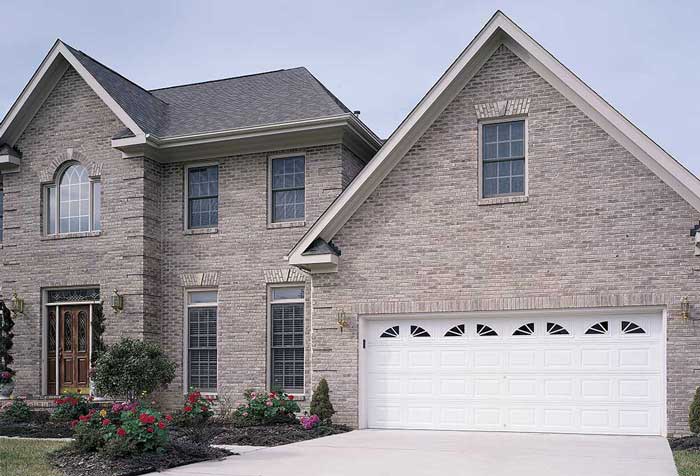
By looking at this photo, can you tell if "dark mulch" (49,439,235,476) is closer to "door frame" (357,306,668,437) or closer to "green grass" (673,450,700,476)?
"door frame" (357,306,668,437)

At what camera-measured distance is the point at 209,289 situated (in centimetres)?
1891

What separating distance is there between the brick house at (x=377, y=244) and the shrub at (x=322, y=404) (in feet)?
1.23

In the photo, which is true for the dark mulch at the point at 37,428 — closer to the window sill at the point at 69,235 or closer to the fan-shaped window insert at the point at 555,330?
the window sill at the point at 69,235

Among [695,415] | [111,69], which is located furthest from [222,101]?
[695,415]

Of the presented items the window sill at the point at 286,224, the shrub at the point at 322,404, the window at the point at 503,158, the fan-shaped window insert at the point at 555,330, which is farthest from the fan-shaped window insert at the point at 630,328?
the window sill at the point at 286,224

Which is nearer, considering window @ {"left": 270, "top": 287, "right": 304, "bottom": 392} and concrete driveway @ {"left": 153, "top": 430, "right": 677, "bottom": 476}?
concrete driveway @ {"left": 153, "top": 430, "right": 677, "bottom": 476}

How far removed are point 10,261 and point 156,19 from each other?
24.7 ft

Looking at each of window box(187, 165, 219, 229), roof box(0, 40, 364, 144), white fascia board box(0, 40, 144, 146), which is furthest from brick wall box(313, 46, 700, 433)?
white fascia board box(0, 40, 144, 146)

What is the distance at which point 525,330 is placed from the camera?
1522cm

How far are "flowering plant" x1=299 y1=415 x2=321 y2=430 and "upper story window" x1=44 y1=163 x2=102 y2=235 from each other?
738cm

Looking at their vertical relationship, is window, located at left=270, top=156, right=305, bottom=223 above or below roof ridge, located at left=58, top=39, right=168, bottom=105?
below

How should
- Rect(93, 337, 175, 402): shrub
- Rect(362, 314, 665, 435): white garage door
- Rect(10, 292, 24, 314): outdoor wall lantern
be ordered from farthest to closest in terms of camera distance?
Rect(10, 292, 24, 314): outdoor wall lantern
Rect(93, 337, 175, 402): shrub
Rect(362, 314, 665, 435): white garage door

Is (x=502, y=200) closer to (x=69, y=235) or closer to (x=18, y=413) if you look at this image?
(x=69, y=235)

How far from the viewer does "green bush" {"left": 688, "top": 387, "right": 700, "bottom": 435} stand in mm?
13305
